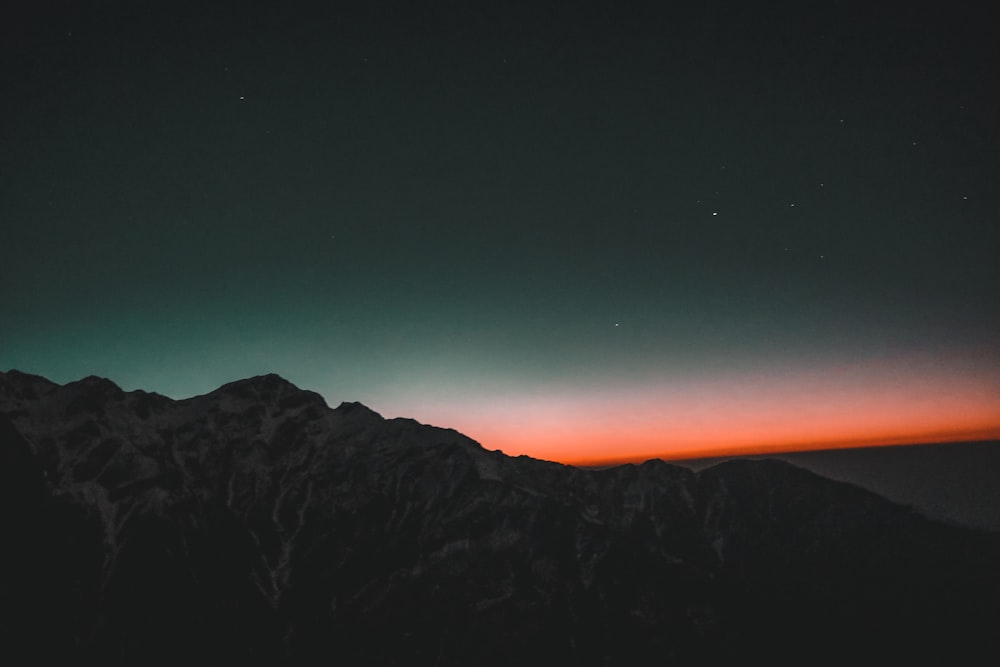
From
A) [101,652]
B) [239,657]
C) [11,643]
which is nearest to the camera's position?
[11,643]

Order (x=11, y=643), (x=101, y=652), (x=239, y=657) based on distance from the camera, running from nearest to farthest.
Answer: (x=11, y=643), (x=101, y=652), (x=239, y=657)

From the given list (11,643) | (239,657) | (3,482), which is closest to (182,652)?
(239,657)

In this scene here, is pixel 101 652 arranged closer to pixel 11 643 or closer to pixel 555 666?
pixel 11 643

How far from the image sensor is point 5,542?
607 feet

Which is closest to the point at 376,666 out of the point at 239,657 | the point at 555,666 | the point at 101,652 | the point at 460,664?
the point at 460,664

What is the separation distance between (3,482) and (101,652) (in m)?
71.8

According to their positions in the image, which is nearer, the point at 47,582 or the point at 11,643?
the point at 11,643

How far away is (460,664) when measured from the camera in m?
199

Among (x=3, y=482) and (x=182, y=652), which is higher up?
(x=3, y=482)

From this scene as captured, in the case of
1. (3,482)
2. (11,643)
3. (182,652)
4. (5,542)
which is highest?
(3,482)

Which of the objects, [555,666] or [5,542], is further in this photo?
[555,666]

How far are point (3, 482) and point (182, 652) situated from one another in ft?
296

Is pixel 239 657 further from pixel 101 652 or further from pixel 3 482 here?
pixel 3 482

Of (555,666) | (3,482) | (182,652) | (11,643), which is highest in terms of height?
(3,482)
